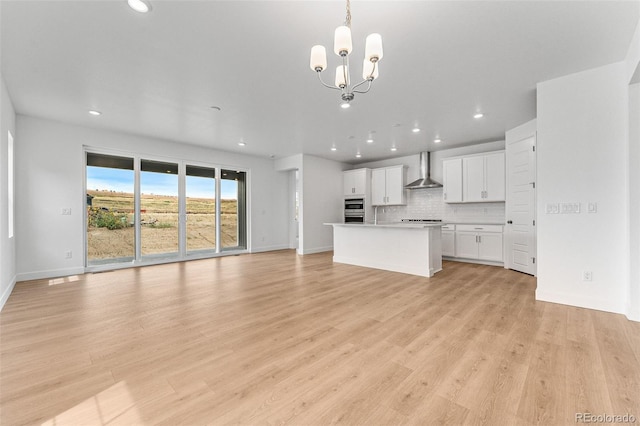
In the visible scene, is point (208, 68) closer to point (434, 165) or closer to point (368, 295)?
point (368, 295)

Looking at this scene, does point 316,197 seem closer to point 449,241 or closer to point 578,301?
point 449,241

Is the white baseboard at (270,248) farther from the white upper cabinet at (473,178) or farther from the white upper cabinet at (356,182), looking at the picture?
the white upper cabinet at (473,178)

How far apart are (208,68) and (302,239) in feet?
16.8

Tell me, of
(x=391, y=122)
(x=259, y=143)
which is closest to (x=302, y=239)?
(x=259, y=143)

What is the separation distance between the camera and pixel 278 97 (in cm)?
386

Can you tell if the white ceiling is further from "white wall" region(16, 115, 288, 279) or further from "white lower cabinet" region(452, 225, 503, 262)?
"white lower cabinet" region(452, 225, 503, 262)

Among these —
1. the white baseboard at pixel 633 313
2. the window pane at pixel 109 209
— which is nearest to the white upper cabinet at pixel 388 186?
the white baseboard at pixel 633 313

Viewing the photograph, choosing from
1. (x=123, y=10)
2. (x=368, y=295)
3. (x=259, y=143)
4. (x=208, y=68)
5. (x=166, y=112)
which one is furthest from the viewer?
(x=259, y=143)

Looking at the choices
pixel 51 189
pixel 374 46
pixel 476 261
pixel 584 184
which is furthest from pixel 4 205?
pixel 476 261

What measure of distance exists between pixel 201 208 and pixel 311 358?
5.77m

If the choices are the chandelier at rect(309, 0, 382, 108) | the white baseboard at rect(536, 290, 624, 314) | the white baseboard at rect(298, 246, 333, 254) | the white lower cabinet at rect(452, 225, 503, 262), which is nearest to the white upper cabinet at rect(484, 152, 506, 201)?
the white lower cabinet at rect(452, 225, 503, 262)

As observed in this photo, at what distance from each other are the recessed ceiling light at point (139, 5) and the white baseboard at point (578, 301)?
507cm

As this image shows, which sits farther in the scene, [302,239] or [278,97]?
[302,239]

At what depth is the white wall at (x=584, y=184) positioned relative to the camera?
2.97 m
